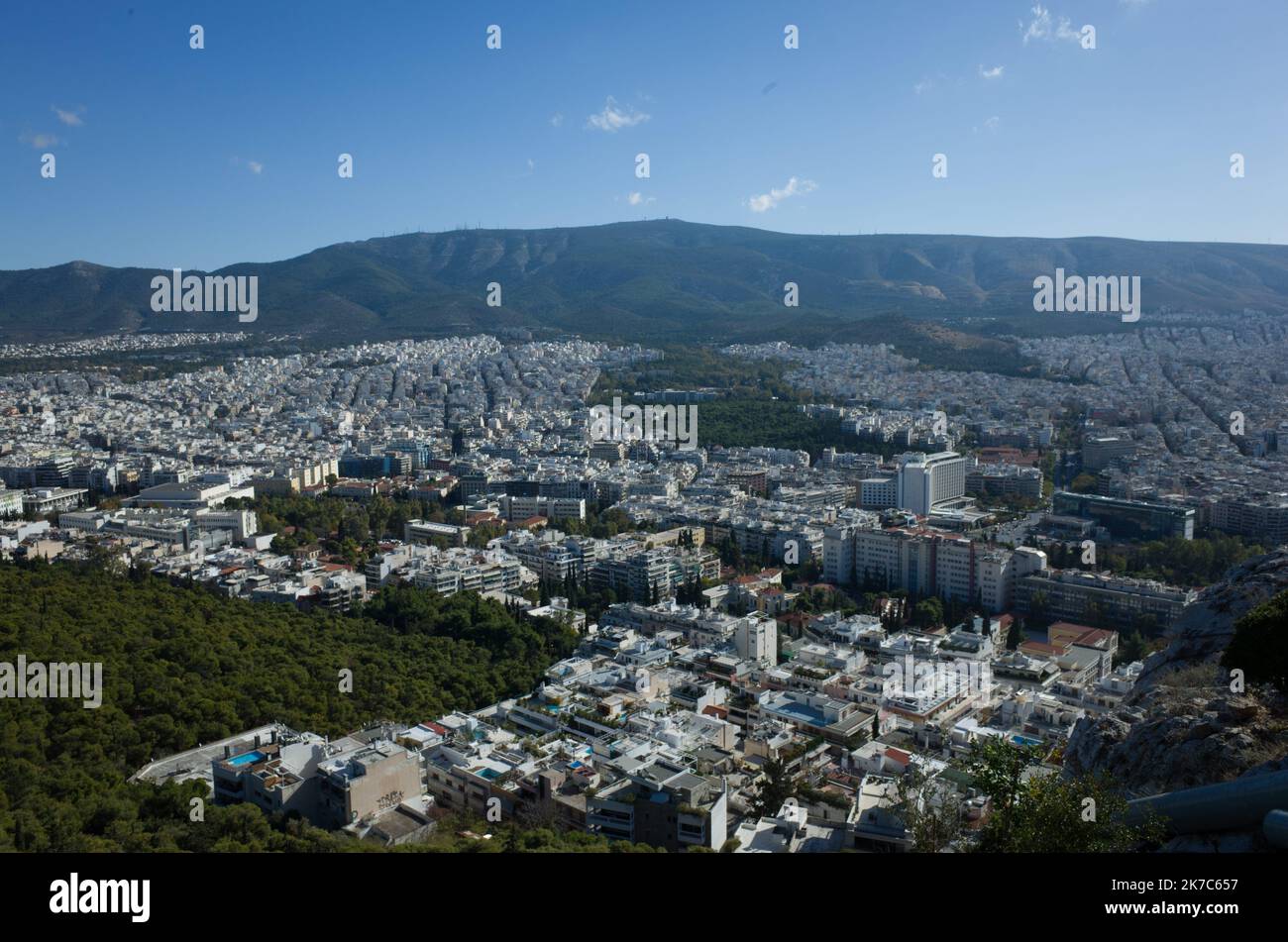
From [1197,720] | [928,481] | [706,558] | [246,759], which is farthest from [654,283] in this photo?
[1197,720]

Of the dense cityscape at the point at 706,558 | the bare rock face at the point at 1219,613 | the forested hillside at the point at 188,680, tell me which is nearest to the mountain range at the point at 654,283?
the dense cityscape at the point at 706,558

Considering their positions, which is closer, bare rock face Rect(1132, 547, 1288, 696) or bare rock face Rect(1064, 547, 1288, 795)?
bare rock face Rect(1064, 547, 1288, 795)

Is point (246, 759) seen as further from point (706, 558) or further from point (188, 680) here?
point (706, 558)

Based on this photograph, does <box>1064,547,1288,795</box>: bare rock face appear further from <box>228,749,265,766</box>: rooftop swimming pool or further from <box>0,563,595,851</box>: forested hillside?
<box>228,749,265,766</box>: rooftop swimming pool

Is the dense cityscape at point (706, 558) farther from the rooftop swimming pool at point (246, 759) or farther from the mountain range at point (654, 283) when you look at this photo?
the mountain range at point (654, 283)

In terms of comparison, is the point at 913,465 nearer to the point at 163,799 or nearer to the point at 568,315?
the point at 163,799

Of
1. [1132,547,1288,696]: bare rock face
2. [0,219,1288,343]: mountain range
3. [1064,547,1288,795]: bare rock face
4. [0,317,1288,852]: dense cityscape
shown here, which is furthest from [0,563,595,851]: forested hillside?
[0,219,1288,343]: mountain range
